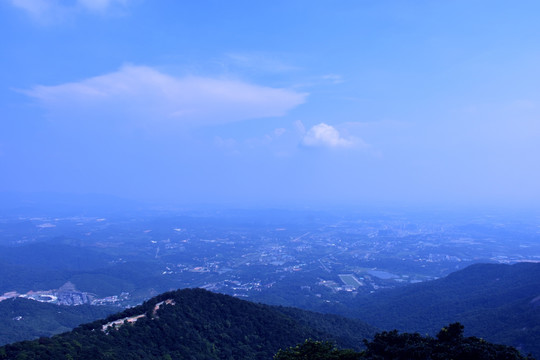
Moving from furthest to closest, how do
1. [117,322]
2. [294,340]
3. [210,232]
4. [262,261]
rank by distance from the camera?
[210,232], [262,261], [294,340], [117,322]

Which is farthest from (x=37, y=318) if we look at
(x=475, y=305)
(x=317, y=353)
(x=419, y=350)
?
(x=475, y=305)

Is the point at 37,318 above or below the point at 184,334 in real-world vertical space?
below

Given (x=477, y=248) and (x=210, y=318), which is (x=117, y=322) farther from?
(x=477, y=248)

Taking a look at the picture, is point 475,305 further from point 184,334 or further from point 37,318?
point 37,318

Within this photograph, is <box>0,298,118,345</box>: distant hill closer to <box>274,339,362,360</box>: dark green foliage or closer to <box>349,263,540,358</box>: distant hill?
<box>349,263,540,358</box>: distant hill

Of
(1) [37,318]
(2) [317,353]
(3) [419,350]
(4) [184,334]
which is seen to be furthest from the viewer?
(1) [37,318]

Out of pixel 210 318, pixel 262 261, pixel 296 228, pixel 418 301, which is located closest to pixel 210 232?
pixel 296 228

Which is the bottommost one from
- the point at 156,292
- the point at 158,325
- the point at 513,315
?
the point at 156,292
